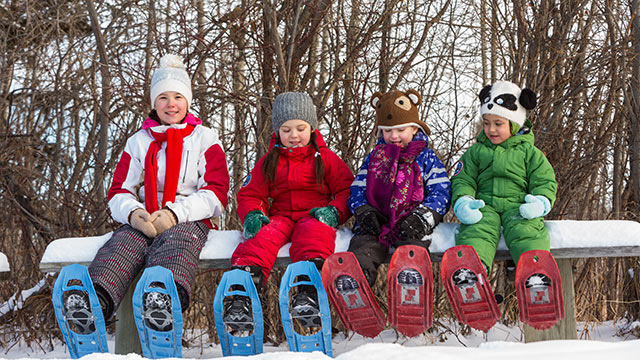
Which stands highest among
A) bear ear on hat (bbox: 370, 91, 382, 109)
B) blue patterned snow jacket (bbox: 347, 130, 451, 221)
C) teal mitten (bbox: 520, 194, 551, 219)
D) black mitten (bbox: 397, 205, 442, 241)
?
bear ear on hat (bbox: 370, 91, 382, 109)

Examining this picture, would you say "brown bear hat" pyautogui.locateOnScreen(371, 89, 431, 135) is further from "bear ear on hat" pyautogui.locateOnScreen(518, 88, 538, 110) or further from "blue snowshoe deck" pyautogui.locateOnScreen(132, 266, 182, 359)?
"blue snowshoe deck" pyautogui.locateOnScreen(132, 266, 182, 359)

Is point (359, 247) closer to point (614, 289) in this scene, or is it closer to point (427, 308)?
point (427, 308)

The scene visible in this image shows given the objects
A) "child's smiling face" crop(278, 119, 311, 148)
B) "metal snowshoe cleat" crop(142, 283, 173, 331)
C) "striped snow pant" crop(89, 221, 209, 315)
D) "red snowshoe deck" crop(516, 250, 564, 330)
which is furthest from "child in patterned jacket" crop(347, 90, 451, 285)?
"metal snowshoe cleat" crop(142, 283, 173, 331)

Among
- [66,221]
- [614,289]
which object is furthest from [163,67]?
[614,289]

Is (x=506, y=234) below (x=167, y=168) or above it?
below

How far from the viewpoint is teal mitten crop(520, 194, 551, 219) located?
2.62 meters

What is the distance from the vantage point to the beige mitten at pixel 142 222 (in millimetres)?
2812

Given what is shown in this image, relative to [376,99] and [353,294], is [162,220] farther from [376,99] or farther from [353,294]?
[376,99]

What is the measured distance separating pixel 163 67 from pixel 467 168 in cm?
185

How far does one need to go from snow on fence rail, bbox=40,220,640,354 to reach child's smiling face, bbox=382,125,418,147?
0.52 meters

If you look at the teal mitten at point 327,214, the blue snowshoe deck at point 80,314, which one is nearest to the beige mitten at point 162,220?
the blue snowshoe deck at point 80,314

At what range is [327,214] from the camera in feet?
9.33

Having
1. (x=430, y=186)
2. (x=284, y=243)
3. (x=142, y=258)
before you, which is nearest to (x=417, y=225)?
(x=430, y=186)

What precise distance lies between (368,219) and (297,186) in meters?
0.51
